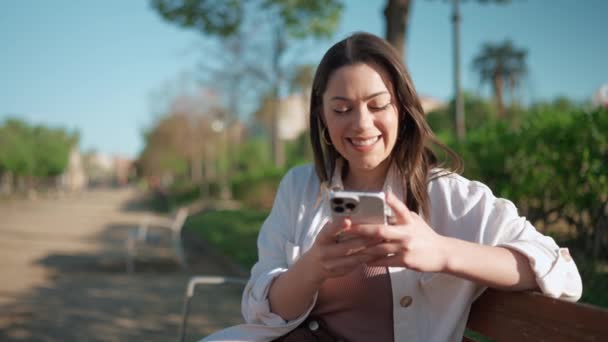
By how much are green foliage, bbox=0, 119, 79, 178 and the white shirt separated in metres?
59.3

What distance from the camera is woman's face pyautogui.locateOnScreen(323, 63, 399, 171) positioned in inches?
66.8

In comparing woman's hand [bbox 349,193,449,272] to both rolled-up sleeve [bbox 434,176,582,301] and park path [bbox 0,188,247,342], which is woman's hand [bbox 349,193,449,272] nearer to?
rolled-up sleeve [bbox 434,176,582,301]

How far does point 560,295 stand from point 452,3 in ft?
26.6

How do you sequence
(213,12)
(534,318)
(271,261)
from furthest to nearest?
1. (213,12)
2. (271,261)
3. (534,318)

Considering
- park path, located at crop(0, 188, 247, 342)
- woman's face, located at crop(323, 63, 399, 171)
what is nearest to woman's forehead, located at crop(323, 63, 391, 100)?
woman's face, located at crop(323, 63, 399, 171)

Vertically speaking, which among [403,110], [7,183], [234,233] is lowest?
[7,183]

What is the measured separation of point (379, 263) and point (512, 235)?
427 millimetres

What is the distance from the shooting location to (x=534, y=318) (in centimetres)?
150

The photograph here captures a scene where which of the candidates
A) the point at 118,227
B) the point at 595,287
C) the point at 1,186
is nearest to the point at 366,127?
the point at 595,287

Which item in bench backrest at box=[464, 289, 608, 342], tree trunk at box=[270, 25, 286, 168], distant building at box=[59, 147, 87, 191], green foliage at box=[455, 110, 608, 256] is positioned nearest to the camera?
bench backrest at box=[464, 289, 608, 342]

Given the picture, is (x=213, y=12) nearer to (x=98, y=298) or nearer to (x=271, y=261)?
(x=98, y=298)

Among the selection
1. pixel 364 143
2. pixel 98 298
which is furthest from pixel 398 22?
pixel 98 298

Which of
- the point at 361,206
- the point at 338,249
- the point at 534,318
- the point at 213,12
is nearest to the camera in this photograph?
the point at 361,206

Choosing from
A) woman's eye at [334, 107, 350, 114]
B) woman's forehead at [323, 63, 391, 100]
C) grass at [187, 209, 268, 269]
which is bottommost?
grass at [187, 209, 268, 269]
